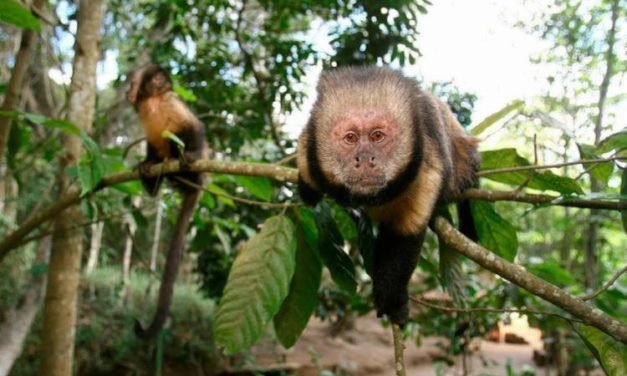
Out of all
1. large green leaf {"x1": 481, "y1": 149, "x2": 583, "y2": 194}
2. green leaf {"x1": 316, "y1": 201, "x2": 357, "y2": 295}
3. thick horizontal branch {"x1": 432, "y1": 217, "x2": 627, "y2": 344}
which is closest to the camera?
thick horizontal branch {"x1": 432, "y1": 217, "x2": 627, "y2": 344}

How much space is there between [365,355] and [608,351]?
31.8ft

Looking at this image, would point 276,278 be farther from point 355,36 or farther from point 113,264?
point 113,264

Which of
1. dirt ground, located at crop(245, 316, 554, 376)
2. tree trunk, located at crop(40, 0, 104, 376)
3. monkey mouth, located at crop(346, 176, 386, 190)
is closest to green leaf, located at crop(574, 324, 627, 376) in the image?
monkey mouth, located at crop(346, 176, 386, 190)

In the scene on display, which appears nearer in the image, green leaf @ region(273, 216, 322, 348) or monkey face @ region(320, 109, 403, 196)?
monkey face @ region(320, 109, 403, 196)

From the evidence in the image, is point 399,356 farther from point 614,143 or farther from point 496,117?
point 496,117

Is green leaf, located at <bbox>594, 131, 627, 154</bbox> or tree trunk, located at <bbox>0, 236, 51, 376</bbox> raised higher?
green leaf, located at <bbox>594, 131, 627, 154</bbox>

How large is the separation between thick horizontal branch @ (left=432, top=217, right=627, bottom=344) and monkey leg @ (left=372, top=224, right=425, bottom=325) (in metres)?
0.32

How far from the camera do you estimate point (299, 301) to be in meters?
2.57

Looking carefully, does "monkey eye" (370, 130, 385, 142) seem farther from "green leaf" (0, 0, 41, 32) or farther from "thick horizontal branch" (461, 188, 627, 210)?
"green leaf" (0, 0, 41, 32)

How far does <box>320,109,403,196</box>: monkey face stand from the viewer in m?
2.42

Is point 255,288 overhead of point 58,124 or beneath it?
beneath

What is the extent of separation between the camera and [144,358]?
9516 mm

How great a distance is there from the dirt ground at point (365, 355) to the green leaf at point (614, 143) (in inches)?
288

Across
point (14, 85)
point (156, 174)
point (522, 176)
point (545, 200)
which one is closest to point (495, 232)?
point (522, 176)
